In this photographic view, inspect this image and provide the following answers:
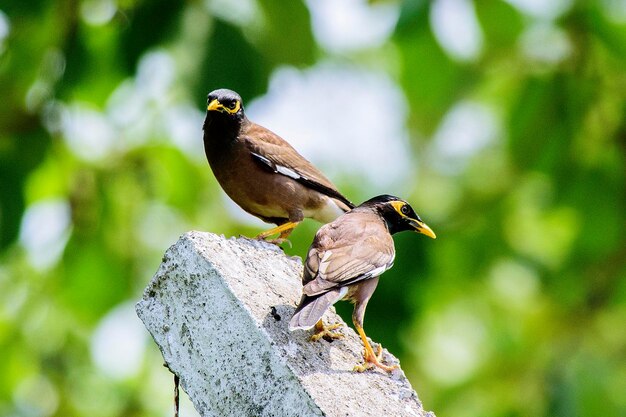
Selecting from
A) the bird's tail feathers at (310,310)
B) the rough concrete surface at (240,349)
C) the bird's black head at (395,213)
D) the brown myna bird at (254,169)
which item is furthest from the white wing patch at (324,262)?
the brown myna bird at (254,169)

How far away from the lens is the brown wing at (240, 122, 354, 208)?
675cm

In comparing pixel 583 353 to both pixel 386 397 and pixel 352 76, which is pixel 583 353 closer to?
pixel 386 397

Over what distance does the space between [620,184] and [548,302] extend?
1.64 m

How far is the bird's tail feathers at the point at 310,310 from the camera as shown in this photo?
3.77m

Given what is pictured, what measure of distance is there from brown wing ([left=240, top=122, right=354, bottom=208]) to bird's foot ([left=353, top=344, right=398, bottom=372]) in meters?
2.70

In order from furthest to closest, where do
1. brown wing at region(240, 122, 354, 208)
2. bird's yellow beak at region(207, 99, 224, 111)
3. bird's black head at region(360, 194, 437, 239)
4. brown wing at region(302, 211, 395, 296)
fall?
brown wing at region(240, 122, 354, 208) < bird's yellow beak at region(207, 99, 224, 111) < bird's black head at region(360, 194, 437, 239) < brown wing at region(302, 211, 395, 296)

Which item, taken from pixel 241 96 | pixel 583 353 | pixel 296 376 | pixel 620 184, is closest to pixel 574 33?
pixel 620 184

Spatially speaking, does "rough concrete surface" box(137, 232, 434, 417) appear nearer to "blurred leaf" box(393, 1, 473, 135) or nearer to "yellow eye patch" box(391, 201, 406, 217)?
"yellow eye patch" box(391, 201, 406, 217)

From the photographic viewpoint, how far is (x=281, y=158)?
683 centimetres

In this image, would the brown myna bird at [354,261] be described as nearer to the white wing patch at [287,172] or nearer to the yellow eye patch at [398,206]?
the yellow eye patch at [398,206]

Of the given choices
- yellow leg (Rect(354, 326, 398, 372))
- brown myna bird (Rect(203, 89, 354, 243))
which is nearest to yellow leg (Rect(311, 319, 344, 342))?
yellow leg (Rect(354, 326, 398, 372))

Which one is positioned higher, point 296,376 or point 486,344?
point 296,376

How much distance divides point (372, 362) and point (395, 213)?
79.4 inches

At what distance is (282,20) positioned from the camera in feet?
24.8
